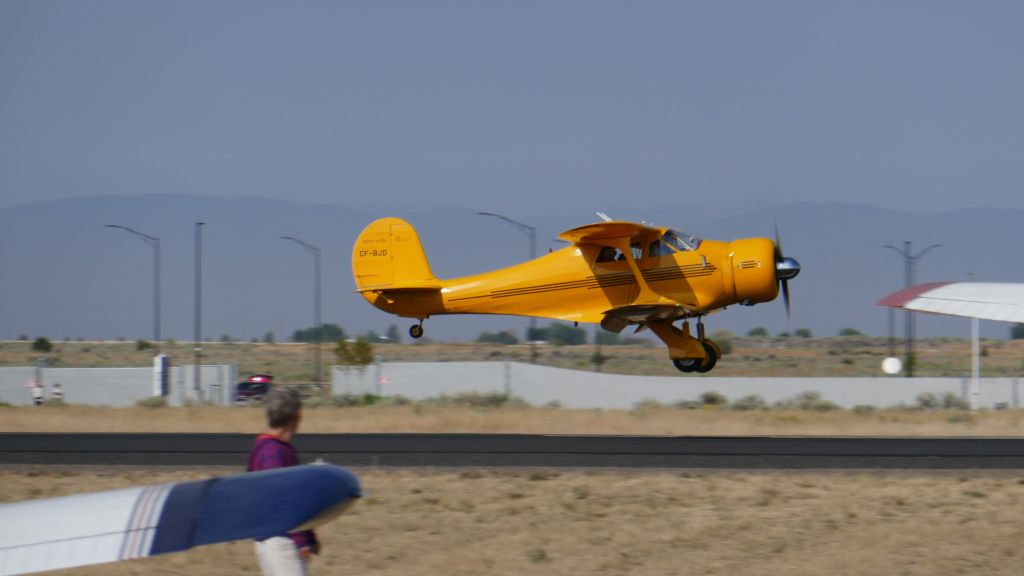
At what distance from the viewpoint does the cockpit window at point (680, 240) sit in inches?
968

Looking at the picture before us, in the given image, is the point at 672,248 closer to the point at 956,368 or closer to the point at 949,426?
the point at 949,426

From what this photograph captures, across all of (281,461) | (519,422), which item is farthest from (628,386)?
(281,461)

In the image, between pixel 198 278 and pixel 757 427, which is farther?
pixel 198 278

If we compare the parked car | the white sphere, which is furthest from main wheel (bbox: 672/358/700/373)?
the parked car

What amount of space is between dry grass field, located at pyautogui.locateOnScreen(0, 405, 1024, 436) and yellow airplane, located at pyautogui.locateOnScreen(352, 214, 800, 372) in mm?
3922

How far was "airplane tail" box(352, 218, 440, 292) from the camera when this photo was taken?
27266 mm

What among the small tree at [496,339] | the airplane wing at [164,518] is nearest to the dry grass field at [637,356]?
the small tree at [496,339]

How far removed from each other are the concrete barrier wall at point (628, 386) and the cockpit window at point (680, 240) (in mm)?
21785

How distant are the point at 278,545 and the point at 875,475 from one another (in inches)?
508

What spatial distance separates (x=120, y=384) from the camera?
54406 mm

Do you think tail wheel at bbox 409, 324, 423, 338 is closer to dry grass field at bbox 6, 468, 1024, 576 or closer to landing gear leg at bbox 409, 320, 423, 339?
landing gear leg at bbox 409, 320, 423, 339

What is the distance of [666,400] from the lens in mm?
46188

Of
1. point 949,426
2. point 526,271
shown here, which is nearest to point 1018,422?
point 949,426

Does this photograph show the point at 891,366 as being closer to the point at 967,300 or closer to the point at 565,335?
the point at 967,300
